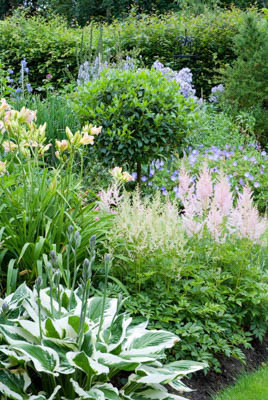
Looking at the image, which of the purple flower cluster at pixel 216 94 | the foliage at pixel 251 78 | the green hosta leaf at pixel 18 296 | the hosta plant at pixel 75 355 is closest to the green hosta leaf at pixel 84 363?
the hosta plant at pixel 75 355

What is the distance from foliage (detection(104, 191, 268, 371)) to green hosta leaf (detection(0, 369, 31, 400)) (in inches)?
30.8

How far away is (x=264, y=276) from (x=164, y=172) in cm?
310

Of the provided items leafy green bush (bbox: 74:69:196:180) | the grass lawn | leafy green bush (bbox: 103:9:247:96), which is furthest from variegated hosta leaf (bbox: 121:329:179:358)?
leafy green bush (bbox: 103:9:247:96)

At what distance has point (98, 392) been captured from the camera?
7.00ft

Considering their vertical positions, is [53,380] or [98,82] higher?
[98,82]

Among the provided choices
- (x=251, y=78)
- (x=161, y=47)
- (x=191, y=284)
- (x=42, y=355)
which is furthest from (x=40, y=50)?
(x=42, y=355)

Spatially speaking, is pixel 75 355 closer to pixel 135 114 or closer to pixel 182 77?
pixel 135 114

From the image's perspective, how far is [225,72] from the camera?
29.7ft

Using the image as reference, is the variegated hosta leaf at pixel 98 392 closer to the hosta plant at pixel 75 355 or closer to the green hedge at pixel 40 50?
the hosta plant at pixel 75 355

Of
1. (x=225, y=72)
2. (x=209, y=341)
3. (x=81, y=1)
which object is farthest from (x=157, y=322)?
(x=81, y=1)

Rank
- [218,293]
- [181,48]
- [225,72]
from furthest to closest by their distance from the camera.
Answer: [181,48] → [225,72] → [218,293]

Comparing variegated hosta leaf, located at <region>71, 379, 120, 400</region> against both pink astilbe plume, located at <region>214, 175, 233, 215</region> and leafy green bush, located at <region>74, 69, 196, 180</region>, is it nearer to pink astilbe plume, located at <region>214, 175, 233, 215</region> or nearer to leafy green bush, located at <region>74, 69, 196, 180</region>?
pink astilbe plume, located at <region>214, 175, 233, 215</region>

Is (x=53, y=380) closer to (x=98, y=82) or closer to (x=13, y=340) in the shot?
(x=13, y=340)

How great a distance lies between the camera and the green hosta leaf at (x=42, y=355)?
211cm
